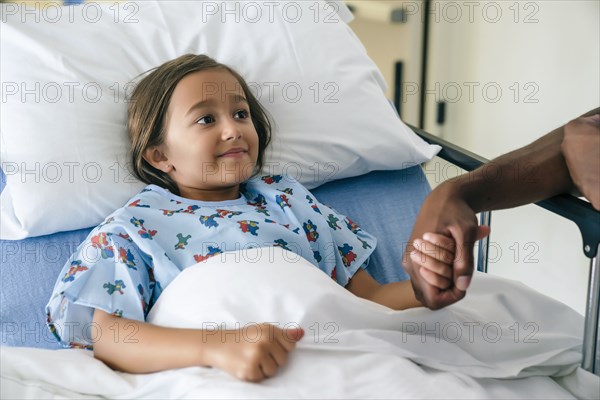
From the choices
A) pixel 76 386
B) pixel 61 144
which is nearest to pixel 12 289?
pixel 61 144

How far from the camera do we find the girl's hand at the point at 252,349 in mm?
979

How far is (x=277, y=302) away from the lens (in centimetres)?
108

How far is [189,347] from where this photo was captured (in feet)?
3.47

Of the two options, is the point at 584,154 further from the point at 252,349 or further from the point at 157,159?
the point at 157,159

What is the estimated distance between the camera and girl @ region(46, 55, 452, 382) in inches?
45.2

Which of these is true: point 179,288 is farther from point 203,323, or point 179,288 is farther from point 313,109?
point 313,109

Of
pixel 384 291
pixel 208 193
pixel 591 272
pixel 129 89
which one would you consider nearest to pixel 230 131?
pixel 208 193

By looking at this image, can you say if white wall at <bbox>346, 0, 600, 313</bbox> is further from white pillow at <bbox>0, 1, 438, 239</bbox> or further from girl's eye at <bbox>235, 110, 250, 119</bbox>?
girl's eye at <bbox>235, 110, 250, 119</bbox>

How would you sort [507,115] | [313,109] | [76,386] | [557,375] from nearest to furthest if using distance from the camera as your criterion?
[76,386], [557,375], [313,109], [507,115]

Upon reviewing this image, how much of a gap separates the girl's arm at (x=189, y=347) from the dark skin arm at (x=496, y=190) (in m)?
0.22

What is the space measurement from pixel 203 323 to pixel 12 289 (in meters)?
0.48

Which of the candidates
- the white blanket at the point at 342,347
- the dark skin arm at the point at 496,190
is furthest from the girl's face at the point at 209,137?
the dark skin arm at the point at 496,190

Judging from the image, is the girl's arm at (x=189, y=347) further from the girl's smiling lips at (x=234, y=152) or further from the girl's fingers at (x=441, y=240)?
the girl's smiling lips at (x=234, y=152)

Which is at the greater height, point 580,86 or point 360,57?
point 360,57
